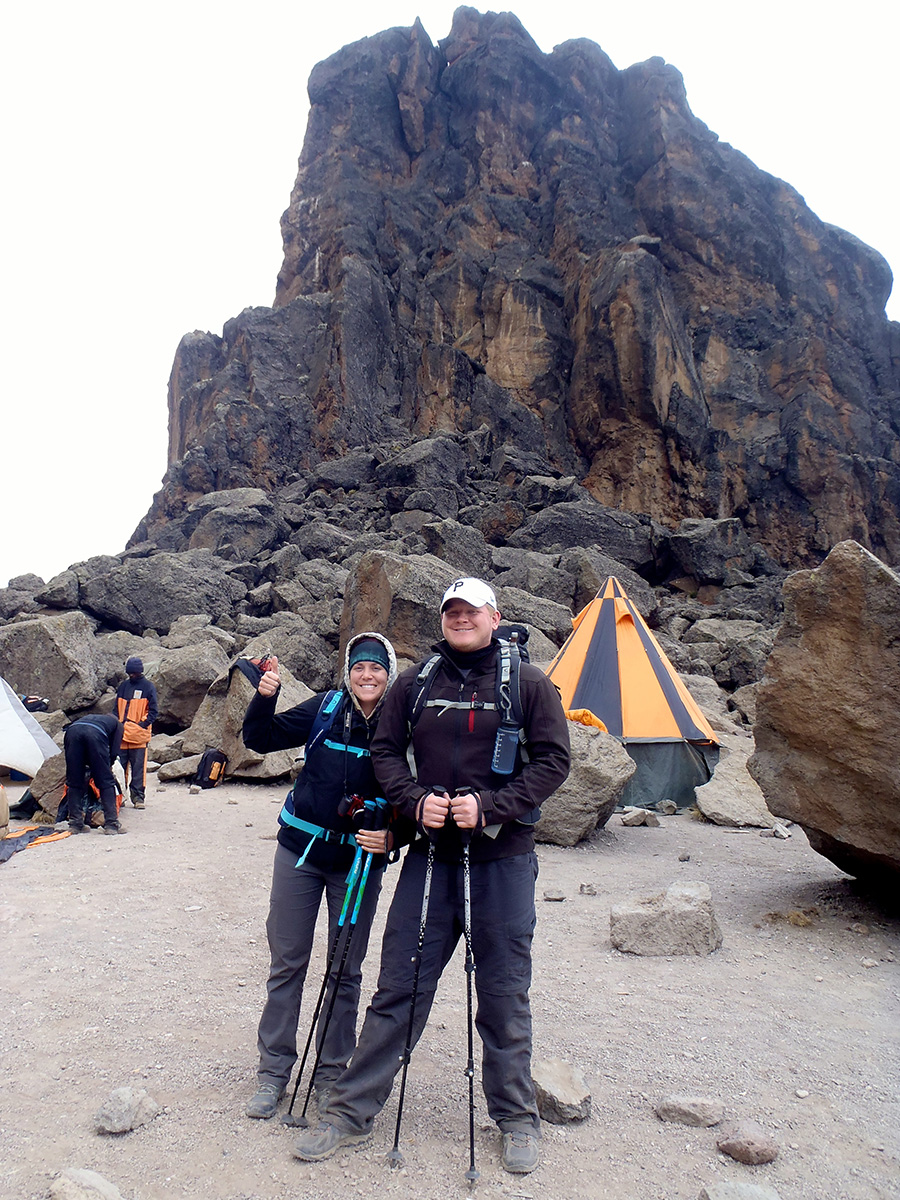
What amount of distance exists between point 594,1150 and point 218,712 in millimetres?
10507

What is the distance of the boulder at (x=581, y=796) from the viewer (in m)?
7.64

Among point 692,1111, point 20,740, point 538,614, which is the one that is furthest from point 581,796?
point 538,614

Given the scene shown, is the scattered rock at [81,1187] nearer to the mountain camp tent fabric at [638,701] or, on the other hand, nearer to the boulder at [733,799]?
the boulder at [733,799]

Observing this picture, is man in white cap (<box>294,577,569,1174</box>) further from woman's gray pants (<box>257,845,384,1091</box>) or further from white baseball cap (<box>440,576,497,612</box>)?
woman's gray pants (<box>257,845,384,1091</box>)

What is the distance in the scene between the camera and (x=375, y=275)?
151 feet

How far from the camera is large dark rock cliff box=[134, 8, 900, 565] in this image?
43031 millimetres

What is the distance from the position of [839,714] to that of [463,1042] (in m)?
3.09

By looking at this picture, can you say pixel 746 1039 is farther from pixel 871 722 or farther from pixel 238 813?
pixel 238 813

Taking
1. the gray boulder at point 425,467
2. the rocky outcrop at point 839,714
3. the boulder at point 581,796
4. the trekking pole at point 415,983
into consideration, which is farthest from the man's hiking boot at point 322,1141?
the gray boulder at point 425,467

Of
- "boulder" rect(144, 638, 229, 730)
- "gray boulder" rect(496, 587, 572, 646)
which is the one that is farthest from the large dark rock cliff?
"boulder" rect(144, 638, 229, 730)

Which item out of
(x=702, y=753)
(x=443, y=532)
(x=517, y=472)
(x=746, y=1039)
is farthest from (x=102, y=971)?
(x=517, y=472)

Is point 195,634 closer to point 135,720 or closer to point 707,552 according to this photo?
point 135,720

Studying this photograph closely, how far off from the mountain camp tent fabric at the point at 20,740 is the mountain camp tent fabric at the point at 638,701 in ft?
23.4

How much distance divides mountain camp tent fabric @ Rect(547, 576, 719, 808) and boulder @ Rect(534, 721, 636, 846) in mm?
1824
